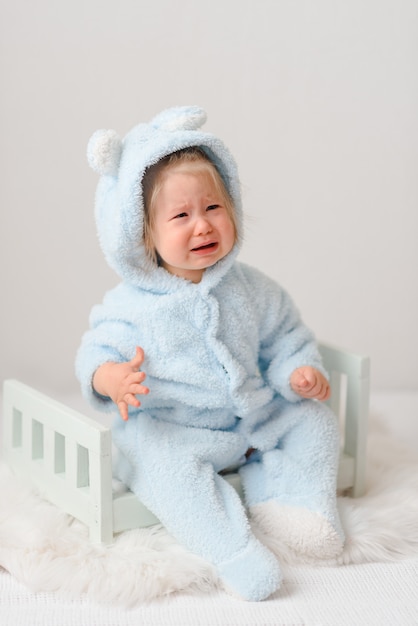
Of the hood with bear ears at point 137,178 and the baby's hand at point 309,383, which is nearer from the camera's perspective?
the hood with bear ears at point 137,178

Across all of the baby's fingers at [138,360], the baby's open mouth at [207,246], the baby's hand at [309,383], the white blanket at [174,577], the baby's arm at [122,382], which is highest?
the baby's open mouth at [207,246]

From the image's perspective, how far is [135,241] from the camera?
1.52 metres

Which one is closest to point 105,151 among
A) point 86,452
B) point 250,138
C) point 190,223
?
point 190,223

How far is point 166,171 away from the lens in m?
1.50

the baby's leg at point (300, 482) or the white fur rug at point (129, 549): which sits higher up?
the baby's leg at point (300, 482)

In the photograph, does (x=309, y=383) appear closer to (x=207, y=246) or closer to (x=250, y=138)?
(x=207, y=246)

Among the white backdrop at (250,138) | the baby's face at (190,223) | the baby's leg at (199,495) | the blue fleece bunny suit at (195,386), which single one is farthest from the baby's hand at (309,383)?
the white backdrop at (250,138)

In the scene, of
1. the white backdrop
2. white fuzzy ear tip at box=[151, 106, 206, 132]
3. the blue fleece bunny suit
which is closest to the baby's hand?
the blue fleece bunny suit

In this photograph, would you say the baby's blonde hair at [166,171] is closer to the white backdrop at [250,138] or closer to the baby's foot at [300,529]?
the baby's foot at [300,529]

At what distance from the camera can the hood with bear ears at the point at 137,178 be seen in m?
1.48

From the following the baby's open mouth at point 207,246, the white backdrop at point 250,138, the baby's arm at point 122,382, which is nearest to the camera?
the baby's arm at point 122,382

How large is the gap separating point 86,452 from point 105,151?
18.5 inches

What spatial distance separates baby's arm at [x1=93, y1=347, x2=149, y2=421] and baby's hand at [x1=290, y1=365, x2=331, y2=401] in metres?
0.26

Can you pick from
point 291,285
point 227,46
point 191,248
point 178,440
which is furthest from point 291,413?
point 227,46
